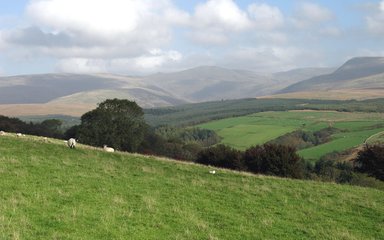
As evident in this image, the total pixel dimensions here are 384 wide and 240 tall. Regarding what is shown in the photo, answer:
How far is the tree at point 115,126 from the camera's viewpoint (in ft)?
287

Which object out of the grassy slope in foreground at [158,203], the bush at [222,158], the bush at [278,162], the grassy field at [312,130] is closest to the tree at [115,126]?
the bush at [222,158]

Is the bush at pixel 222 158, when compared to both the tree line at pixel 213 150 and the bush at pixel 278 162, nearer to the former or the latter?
the tree line at pixel 213 150

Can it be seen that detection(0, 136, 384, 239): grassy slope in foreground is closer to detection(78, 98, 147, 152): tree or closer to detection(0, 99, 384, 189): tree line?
detection(0, 99, 384, 189): tree line

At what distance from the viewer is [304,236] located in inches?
728

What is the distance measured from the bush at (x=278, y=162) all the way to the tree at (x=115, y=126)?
1458 inches

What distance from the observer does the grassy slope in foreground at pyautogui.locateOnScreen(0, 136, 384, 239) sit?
16.3 meters

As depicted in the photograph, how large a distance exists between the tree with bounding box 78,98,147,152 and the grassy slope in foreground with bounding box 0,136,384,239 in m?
53.3

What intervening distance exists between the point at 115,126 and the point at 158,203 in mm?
69328

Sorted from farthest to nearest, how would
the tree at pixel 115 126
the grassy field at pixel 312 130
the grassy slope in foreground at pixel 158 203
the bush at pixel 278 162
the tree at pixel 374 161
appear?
1. the grassy field at pixel 312 130
2. the tree at pixel 115 126
3. the tree at pixel 374 161
4. the bush at pixel 278 162
5. the grassy slope in foreground at pixel 158 203

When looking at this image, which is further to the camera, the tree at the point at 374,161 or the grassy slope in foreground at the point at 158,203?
the tree at the point at 374,161

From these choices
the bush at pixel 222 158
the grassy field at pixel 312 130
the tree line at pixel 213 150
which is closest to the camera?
the tree line at pixel 213 150

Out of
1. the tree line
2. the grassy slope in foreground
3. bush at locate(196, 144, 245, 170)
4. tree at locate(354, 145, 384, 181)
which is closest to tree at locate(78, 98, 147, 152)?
the tree line

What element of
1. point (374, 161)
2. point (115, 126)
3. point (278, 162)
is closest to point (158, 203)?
point (278, 162)

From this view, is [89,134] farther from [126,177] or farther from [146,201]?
[146,201]
